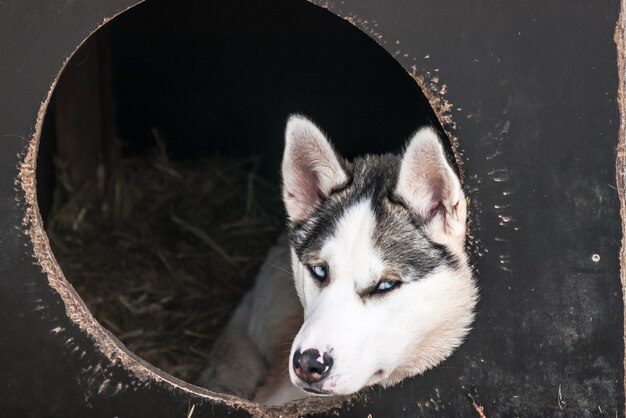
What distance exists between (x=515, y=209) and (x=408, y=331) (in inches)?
21.8

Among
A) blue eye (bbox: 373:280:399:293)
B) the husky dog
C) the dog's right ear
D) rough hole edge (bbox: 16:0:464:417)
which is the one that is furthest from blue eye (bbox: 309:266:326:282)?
rough hole edge (bbox: 16:0:464:417)

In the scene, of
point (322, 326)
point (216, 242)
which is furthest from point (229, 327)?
point (322, 326)

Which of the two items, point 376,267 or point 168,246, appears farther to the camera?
point 168,246

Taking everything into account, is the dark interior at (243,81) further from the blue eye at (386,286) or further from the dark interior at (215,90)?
the blue eye at (386,286)

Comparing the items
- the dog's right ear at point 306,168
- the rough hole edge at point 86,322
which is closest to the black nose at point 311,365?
the rough hole edge at point 86,322

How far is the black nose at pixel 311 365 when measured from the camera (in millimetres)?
2885

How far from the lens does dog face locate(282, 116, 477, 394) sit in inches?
116

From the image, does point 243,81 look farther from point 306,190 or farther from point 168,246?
point 306,190

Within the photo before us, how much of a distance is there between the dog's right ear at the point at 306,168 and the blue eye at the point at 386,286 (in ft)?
1.67

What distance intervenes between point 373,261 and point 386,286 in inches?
3.8

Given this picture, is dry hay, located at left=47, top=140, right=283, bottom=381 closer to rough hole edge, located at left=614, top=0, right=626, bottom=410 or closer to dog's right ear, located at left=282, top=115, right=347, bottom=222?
dog's right ear, located at left=282, top=115, right=347, bottom=222

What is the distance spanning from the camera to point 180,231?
564cm

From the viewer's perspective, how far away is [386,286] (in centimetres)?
311

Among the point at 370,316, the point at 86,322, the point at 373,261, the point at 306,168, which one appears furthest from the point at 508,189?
the point at 86,322
